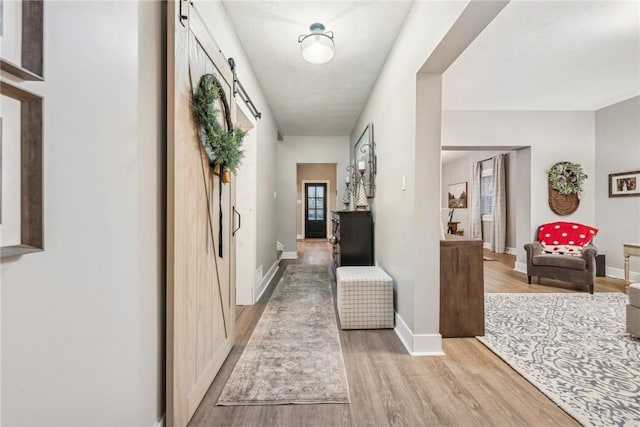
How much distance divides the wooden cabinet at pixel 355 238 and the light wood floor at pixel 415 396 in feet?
4.60

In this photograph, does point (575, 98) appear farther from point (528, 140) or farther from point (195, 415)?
point (195, 415)

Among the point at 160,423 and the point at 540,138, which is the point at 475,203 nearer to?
the point at 540,138

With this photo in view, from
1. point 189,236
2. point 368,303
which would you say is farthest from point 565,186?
point 189,236

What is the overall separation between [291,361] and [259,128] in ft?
9.07

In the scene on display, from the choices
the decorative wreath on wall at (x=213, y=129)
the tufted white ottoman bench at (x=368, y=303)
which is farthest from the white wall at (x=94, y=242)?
the tufted white ottoman bench at (x=368, y=303)

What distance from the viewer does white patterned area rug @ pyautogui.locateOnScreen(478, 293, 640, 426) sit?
1.59m

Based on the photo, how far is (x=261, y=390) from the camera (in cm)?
169

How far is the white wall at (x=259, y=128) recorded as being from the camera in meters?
2.14

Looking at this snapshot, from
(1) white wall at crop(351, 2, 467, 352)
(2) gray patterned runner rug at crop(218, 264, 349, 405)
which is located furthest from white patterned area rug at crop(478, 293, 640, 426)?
(2) gray patterned runner rug at crop(218, 264, 349, 405)

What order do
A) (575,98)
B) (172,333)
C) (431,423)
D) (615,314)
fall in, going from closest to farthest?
(172,333), (431,423), (615,314), (575,98)

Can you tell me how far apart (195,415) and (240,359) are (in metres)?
0.56

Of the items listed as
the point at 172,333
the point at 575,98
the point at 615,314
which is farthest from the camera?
the point at 575,98

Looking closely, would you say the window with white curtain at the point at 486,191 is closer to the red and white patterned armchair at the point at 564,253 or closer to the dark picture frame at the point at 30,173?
the red and white patterned armchair at the point at 564,253

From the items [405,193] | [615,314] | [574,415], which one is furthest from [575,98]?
[574,415]
